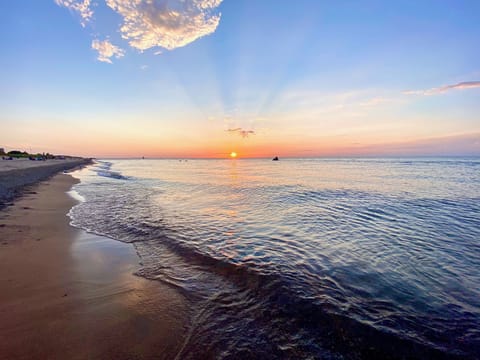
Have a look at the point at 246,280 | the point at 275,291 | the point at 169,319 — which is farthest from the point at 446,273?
the point at 169,319

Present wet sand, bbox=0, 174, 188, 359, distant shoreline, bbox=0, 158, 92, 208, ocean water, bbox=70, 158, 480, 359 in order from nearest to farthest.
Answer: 1. wet sand, bbox=0, 174, 188, 359
2. ocean water, bbox=70, 158, 480, 359
3. distant shoreline, bbox=0, 158, 92, 208

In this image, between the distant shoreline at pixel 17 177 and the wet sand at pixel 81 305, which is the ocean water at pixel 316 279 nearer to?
the wet sand at pixel 81 305

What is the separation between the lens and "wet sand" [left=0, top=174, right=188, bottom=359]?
3383 millimetres

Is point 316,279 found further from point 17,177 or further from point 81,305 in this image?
point 17,177

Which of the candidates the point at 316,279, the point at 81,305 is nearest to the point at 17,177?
the point at 81,305

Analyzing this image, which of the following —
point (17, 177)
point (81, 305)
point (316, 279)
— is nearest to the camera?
point (81, 305)

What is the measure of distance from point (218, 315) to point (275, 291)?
1582 millimetres

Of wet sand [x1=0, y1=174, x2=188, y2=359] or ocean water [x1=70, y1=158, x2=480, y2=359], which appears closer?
wet sand [x1=0, y1=174, x2=188, y2=359]

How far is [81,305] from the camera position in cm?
441

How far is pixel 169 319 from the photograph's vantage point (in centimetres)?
416

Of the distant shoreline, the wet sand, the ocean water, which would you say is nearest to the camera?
the wet sand

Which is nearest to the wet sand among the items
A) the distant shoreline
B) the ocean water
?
the ocean water

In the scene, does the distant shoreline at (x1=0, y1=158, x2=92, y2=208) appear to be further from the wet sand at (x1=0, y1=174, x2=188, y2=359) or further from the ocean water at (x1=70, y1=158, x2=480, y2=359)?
the wet sand at (x1=0, y1=174, x2=188, y2=359)

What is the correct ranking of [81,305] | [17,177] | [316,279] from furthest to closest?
[17,177] < [316,279] < [81,305]
